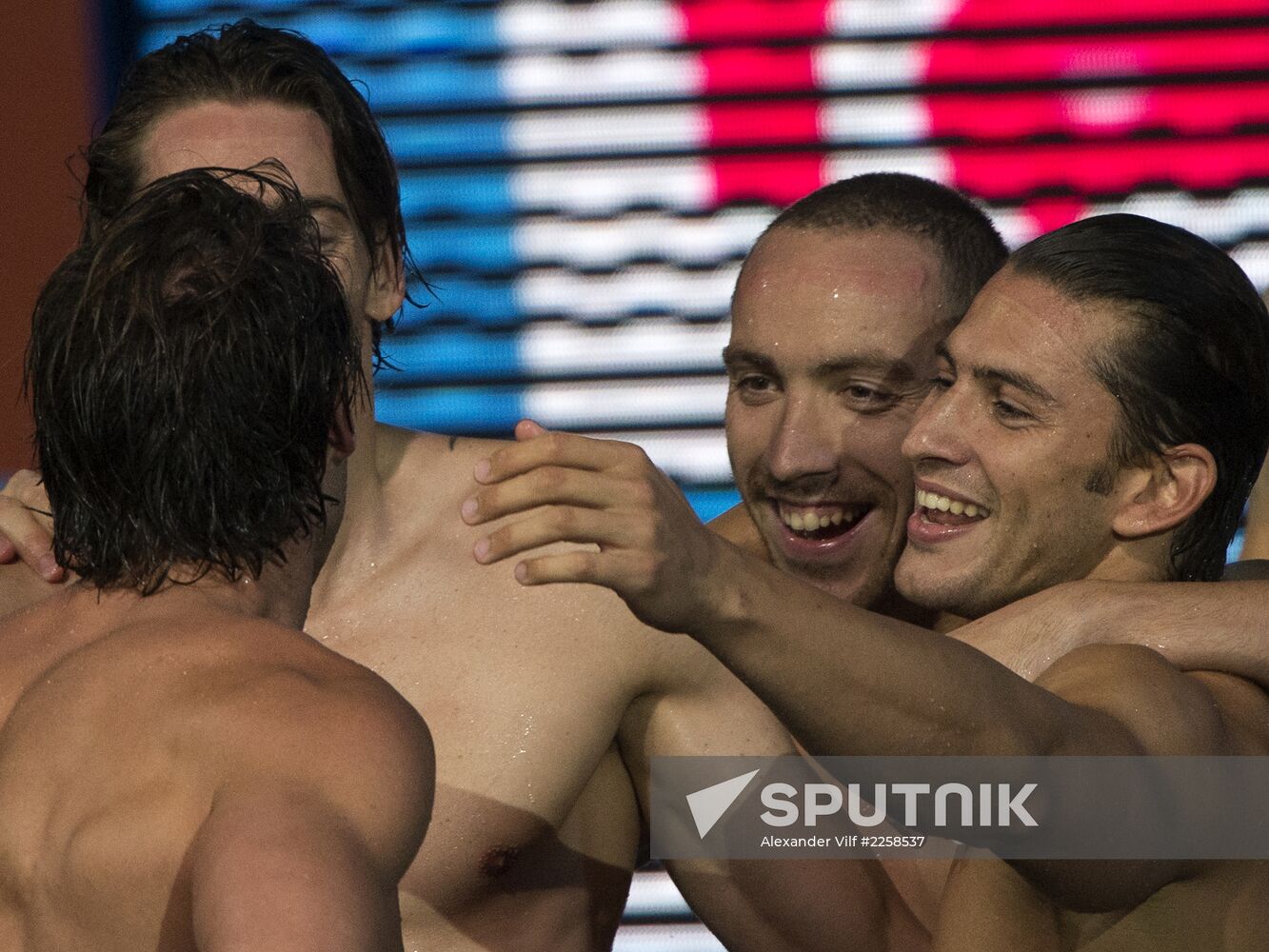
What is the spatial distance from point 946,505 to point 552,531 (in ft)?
3.24

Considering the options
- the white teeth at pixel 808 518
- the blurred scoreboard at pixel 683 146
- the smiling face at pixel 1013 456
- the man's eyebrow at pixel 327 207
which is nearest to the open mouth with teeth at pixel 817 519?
the white teeth at pixel 808 518

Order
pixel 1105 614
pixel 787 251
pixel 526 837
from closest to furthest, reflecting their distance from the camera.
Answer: pixel 1105 614 → pixel 526 837 → pixel 787 251

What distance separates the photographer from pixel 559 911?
104 inches

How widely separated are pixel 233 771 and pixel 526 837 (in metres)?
1.07

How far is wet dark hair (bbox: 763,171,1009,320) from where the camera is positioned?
298cm

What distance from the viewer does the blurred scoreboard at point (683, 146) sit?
4.39 m

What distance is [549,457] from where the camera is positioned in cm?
165

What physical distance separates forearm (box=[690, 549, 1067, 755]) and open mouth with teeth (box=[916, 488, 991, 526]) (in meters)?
0.63

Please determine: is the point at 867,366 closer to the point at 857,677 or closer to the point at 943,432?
the point at 943,432

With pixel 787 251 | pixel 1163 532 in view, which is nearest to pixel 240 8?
pixel 787 251

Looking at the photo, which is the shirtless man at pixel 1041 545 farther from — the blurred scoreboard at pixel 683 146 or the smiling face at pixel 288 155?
the blurred scoreboard at pixel 683 146

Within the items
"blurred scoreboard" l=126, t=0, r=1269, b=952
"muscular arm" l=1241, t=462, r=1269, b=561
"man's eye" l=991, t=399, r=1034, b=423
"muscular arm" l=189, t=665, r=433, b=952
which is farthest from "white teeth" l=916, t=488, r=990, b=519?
"blurred scoreboard" l=126, t=0, r=1269, b=952

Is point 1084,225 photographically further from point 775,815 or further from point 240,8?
point 240,8

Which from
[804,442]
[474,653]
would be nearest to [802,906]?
[474,653]
